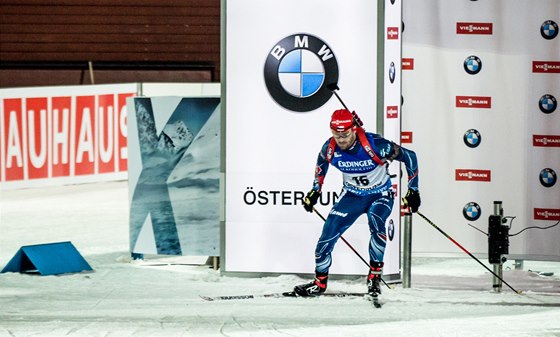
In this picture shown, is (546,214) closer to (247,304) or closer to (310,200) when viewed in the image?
(310,200)

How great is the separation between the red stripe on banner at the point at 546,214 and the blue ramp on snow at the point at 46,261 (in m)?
4.29

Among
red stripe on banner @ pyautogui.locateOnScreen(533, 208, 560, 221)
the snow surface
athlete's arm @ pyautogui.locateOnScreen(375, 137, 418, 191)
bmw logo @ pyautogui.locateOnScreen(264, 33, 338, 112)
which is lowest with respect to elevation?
the snow surface

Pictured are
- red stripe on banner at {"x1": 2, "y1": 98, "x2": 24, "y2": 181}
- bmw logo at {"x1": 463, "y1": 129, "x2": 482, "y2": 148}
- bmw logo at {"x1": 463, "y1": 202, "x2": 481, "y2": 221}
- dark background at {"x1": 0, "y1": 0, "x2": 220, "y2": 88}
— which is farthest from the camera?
dark background at {"x1": 0, "y1": 0, "x2": 220, "y2": 88}

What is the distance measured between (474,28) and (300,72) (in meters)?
1.78

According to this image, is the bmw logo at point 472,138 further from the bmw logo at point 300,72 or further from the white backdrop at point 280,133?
the bmw logo at point 300,72

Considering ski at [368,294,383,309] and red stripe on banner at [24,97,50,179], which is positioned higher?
red stripe on banner at [24,97,50,179]

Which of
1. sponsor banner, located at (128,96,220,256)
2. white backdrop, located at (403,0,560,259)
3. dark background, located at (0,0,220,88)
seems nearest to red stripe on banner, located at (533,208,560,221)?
white backdrop, located at (403,0,560,259)

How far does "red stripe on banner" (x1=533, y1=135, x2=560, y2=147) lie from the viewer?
13.0 metres

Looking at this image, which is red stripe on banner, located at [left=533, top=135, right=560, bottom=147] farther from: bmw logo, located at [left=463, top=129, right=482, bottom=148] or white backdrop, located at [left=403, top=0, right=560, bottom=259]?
bmw logo, located at [left=463, top=129, right=482, bottom=148]

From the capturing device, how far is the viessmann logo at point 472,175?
43.8ft

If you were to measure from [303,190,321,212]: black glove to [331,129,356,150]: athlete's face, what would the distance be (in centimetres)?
52

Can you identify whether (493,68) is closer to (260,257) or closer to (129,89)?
(260,257)

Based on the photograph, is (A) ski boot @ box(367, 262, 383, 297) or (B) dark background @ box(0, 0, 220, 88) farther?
(B) dark background @ box(0, 0, 220, 88)

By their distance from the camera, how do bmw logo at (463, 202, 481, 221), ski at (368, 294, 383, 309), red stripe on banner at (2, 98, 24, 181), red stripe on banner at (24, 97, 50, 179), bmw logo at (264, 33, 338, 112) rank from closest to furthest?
ski at (368, 294, 383, 309)
bmw logo at (264, 33, 338, 112)
bmw logo at (463, 202, 481, 221)
red stripe on banner at (2, 98, 24, 181)
red stripe on banner at (24, 97, 50, 179)
